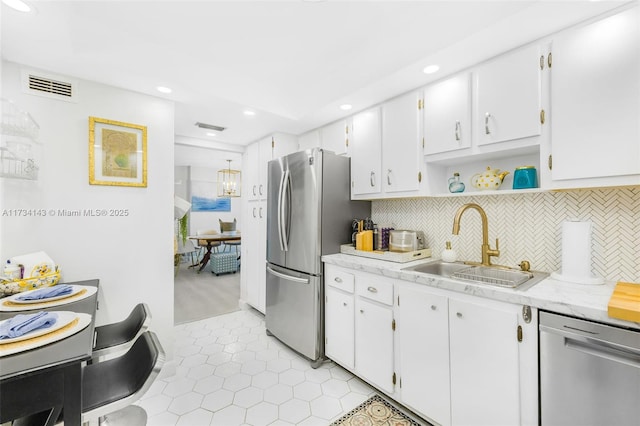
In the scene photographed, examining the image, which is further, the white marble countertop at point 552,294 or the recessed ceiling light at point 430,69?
the recessed ceiling light at point 430,69

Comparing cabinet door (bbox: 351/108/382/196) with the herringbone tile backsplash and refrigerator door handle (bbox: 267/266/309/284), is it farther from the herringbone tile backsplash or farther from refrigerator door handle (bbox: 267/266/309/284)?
refrigerator door handle (bbox: 267/266/309/284)

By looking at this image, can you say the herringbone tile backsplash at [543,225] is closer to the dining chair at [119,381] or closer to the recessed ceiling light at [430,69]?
the recessed ceiling light at [430,69]

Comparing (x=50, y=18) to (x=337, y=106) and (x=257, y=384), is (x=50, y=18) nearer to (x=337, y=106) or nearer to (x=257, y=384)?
(x=337, y=106)

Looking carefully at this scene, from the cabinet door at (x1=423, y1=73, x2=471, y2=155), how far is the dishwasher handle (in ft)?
4.13

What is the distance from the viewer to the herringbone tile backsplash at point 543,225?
59.8 inches

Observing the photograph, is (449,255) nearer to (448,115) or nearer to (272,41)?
(448,115)

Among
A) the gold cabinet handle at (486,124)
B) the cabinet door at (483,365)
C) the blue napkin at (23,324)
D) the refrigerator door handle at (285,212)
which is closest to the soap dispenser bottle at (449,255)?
the cabinet door at (483,365)

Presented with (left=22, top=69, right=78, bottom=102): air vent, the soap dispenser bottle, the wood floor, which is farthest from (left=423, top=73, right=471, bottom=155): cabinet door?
the wood floor

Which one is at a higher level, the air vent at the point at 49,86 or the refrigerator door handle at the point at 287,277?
the air vent at the point at 49,86

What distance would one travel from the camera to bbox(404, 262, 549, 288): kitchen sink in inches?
61.4

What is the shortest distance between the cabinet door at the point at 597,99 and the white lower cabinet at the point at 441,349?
0.87m

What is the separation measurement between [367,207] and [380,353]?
4.71 feet

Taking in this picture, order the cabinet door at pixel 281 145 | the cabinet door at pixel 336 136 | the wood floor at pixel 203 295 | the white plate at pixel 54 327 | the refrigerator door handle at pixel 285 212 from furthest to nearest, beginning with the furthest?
the wood floor at pixel 203 295 → the cabinet door at pixel 281 145 → the cabinet door at pixel 336 136 → the refrigerator door handle at pixel 285 212 → the white plate at pixel 54 327

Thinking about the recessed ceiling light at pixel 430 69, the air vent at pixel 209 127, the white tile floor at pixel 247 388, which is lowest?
the white tile floor at pixel 247 388
